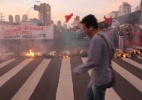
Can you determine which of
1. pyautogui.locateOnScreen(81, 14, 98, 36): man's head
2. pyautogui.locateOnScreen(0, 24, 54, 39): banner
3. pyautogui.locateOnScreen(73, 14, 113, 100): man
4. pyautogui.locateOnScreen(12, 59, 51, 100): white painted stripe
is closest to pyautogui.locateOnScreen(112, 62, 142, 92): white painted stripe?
pyautogui.locateOnScreen(12, 59, 51, 100): white painted stripe

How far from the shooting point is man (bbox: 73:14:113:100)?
12.2 ft

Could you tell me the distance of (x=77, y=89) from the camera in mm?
7312

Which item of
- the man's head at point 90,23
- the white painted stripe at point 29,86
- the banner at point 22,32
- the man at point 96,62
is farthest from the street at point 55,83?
the banner at point 22,32

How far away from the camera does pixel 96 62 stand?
146 inches

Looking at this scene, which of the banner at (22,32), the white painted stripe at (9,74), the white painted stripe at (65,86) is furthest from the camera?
the banner at (22,32)

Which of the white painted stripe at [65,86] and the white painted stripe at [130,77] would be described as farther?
the white painted stripe at [130,77]

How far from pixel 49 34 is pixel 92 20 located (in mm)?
18685

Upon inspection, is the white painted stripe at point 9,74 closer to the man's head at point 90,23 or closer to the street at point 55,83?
the street at point 55,83

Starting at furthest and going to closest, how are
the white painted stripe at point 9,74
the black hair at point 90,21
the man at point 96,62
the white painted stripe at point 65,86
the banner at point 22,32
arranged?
the banner at point 22,32 < the white painted stripe at point 9,74 < the white painted stripe at point 65,86 < the black hair at point 90,21 < the man at point 96,62

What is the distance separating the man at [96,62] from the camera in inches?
146

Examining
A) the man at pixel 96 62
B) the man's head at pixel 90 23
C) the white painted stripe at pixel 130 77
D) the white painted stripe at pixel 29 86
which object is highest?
the man's head at pixel 90 23

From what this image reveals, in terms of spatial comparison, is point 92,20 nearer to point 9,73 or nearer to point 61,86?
point 61,86

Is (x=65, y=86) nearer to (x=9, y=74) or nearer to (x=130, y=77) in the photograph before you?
(x=130, y=77)

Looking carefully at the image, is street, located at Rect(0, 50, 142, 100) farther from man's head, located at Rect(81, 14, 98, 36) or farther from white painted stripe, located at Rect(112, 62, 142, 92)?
man's head, located at Rect(81, 14, 98, 36)
